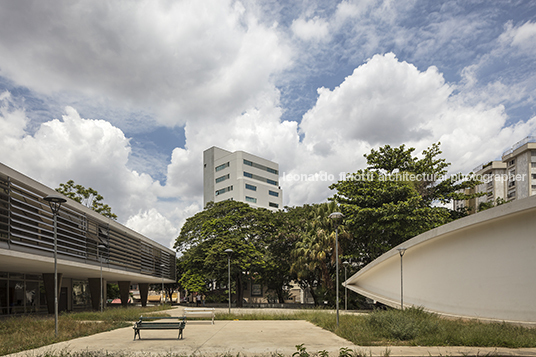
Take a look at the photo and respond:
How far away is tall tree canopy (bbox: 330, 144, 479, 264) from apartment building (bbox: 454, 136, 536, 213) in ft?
107

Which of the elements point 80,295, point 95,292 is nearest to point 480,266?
point 95,292

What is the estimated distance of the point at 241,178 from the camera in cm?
8819

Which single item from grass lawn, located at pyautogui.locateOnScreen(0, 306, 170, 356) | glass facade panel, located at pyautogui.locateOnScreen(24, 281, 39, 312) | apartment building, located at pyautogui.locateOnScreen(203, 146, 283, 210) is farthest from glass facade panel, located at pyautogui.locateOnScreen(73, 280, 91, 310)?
apartment building, located at pyautogui.locateOnScreen(203, 146, 283, 210)

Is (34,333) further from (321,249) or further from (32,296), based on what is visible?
(321,249)

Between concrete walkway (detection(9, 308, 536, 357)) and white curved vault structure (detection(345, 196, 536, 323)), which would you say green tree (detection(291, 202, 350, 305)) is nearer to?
white curved vault structure (detection(345, 196, 536, 323))

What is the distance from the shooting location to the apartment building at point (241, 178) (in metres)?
88.7

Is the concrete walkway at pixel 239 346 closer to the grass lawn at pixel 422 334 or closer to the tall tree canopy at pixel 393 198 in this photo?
the grass lawn at pixel 422 334

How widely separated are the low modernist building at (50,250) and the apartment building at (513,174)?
5581cm

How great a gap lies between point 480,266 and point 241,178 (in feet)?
234

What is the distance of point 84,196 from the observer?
51.0 m

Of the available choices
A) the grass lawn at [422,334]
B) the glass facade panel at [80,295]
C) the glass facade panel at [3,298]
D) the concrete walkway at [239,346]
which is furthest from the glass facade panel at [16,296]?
the grass lawn at [422,334]

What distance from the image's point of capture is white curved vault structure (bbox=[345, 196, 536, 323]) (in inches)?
646

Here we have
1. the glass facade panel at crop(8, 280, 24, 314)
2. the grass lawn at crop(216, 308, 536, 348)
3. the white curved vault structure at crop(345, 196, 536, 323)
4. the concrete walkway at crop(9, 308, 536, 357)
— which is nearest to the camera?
the concrete walkway at crop(9, 308, 536, 357)

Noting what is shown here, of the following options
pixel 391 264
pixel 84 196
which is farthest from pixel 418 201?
pixel 84 196
